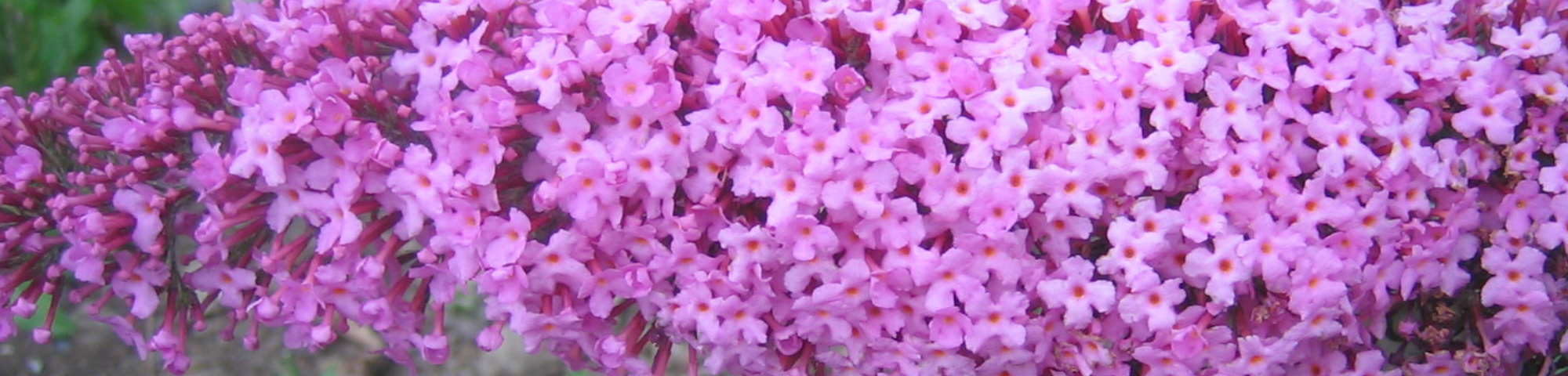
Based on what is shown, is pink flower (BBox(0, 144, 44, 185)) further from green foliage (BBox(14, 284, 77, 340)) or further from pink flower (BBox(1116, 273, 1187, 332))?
pink flower (BBox(1116, 273, 1187, 332))

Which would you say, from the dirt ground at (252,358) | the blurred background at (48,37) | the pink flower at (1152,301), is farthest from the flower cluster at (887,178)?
the blurred background at (48,37)

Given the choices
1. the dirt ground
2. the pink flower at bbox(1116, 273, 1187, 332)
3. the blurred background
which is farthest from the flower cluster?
the blurred background

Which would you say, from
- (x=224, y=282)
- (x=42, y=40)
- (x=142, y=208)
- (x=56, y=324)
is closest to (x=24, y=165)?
(x=142, y=208)

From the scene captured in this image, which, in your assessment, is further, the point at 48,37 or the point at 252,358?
the point at 48,37

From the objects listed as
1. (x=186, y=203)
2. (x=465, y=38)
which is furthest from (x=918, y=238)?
(x=186, y=203)

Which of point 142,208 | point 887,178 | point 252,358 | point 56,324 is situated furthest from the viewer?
point 252,358

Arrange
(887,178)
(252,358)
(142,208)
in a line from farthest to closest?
(252,358)
(142,208)
(887,178)

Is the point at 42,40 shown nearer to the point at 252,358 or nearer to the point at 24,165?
the point at 252,358

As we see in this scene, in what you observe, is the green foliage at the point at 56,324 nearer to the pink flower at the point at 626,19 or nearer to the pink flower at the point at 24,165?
the pink flower at the point at 24,165

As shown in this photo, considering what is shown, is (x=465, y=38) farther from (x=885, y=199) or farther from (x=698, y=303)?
(x=885, y=199)
